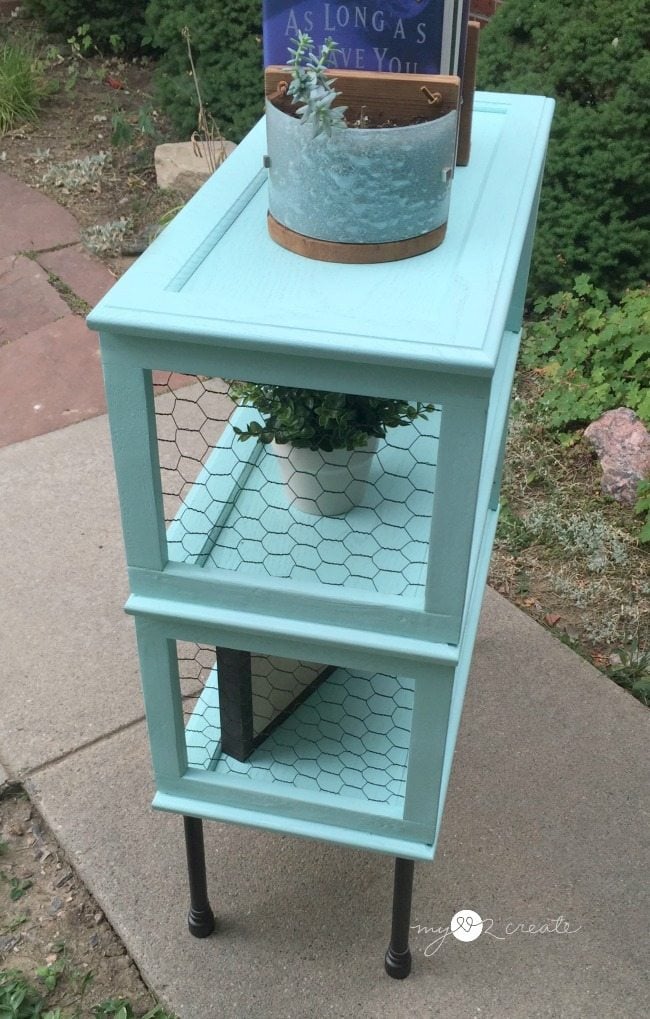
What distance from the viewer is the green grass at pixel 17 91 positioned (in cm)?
486

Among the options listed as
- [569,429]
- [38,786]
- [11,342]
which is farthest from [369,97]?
[11,342]

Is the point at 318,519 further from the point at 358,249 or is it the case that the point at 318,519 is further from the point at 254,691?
the point at 358,249

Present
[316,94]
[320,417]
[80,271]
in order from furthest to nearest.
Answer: [80,271] → [320,417] → [316,94]

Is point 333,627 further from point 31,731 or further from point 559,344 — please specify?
point 559,344

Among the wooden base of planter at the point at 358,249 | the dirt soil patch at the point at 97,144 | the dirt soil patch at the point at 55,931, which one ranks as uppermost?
the wooden base of planter at the point at 358,249

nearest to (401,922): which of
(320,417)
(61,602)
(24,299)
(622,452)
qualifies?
→ (320,417)

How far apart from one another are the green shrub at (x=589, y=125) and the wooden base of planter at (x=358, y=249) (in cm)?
226

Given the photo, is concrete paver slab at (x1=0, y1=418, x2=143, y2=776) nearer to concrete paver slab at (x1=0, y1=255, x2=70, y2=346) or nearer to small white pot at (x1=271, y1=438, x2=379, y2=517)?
concrete paver slab at (x1=0, y1=255, x2=70, y2=346)

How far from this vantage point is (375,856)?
1.95 metres

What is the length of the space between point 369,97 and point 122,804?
1.48 metres

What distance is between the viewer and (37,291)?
12.3ft

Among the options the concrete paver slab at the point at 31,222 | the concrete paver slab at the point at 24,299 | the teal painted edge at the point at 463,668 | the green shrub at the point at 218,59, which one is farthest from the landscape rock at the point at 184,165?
the teal painted edge at the point at 463,668

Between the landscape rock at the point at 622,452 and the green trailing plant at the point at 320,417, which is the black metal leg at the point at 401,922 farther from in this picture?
the landscape rock at the point at 622,452

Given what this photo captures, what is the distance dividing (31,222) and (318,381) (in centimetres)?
350
